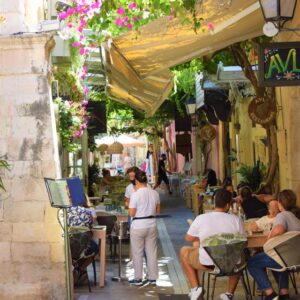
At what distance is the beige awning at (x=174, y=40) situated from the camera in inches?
334

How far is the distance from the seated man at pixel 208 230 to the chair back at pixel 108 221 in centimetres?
368

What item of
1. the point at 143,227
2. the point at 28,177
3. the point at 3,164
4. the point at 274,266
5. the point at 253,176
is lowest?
the point at 274,266

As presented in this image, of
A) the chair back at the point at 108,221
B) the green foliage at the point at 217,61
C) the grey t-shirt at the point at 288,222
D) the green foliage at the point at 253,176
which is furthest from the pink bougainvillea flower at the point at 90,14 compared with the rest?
the green foliage at the point at 217,61

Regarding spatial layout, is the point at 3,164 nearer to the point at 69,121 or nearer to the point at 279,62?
the point at 279,62

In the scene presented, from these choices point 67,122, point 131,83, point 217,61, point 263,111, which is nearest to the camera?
point 263,111

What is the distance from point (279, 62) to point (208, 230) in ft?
6.43

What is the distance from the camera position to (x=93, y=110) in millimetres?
15875

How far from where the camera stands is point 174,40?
29.7 feet

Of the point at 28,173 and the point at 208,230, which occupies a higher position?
the point at 28,173

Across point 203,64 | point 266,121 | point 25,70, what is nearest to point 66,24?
point 25,70

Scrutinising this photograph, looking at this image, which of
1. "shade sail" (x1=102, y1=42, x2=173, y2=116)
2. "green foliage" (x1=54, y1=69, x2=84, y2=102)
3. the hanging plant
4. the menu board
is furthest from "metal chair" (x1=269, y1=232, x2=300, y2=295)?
"green foliage" (x1=54, y1=69, x2=84, y2=102)

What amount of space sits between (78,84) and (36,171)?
454 cm

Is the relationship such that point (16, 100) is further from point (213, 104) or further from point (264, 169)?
point (213, 104)

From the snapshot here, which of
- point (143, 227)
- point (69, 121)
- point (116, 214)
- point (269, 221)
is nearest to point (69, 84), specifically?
point (69, 121)
